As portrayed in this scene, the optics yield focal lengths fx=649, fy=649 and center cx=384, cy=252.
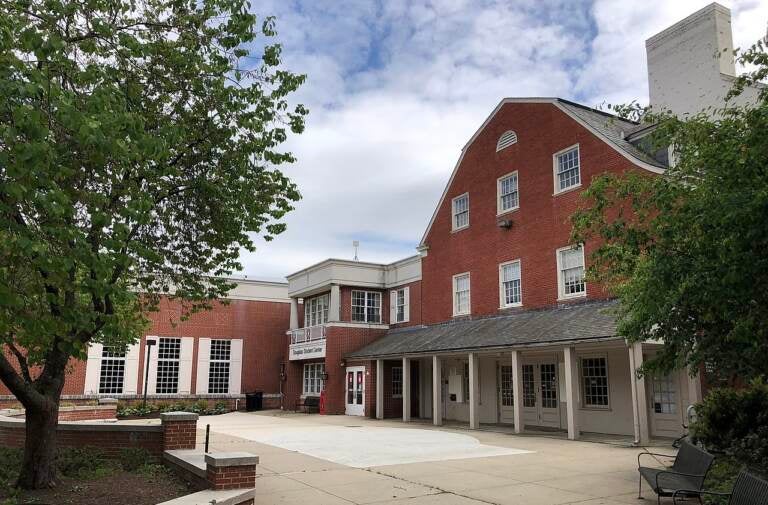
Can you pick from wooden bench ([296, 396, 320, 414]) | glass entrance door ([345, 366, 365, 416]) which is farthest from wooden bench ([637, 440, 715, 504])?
wooden bench ([296, 396, 320, 414])

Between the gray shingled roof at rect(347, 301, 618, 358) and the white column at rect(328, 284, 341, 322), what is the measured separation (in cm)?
272

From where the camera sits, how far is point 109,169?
28.9 feet

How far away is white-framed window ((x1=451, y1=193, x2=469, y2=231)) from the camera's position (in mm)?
26484

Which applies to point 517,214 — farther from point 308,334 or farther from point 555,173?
point 308,334

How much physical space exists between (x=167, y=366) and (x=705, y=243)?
30466 millimetres

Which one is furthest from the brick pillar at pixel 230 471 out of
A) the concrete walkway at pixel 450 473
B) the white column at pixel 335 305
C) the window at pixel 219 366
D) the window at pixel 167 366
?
the window at pixel 219 366

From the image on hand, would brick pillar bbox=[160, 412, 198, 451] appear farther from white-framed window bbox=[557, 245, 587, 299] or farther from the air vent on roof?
the air vent on roof

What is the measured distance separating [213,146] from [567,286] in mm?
14187

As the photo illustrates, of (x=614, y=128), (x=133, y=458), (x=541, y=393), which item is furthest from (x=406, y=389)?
(x=133, y=458)

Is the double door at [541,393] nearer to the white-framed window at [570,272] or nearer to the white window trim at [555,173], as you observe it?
the white-framed window at [570,272]

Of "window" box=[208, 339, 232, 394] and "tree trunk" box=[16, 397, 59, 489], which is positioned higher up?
"window" box=[208, 339, 232, 394]

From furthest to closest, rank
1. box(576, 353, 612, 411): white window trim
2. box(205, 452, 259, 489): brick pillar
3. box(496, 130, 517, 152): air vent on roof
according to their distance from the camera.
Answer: box(496, 130, 517, 152): air vent on roof < box(576, 353, 612, 411): white window trim < box(205, 452, 259, 489): brick pillar

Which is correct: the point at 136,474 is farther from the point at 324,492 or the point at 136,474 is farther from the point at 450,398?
the point at 450,398

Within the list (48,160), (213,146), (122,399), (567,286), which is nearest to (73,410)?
(122,399)
